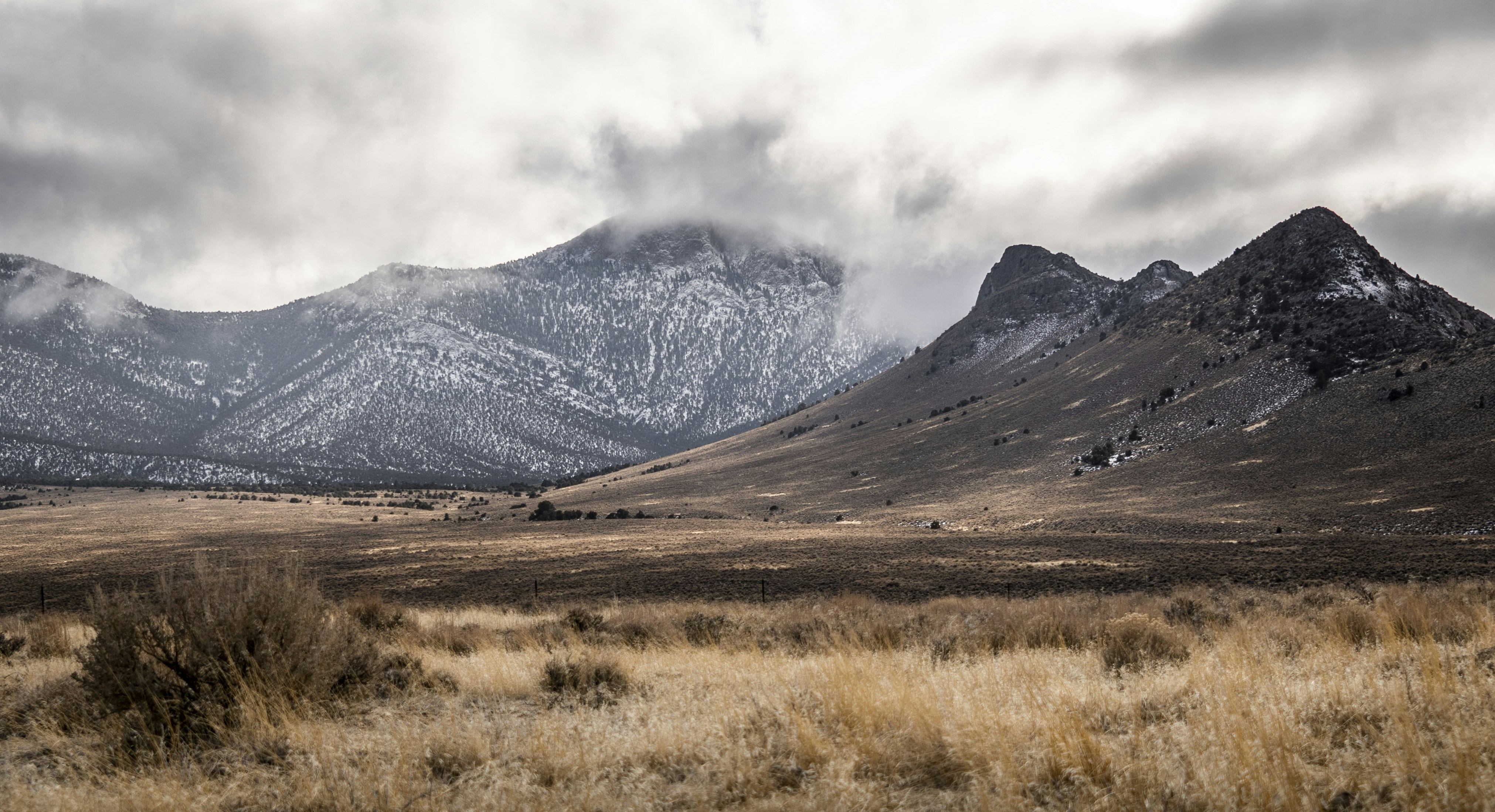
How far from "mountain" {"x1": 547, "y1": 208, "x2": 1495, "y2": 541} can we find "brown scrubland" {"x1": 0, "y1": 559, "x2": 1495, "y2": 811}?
105 ft

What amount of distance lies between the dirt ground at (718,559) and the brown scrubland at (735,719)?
170 centimetres

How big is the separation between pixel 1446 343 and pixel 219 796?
291 ft

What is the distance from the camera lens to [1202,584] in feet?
80.3

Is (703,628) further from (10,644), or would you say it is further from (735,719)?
(10,644)

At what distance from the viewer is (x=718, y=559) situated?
38250 millimetres

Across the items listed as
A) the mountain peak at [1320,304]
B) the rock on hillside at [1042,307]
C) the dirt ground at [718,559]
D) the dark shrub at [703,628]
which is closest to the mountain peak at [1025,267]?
the rock on hillside at [1042,307]

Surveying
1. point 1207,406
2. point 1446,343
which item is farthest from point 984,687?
point 1446,343

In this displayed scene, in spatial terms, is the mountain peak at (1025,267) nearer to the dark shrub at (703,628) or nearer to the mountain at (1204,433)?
the mountain at (1204,433)

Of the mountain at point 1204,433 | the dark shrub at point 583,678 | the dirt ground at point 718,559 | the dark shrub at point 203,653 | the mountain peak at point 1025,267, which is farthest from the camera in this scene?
the mountain peak at point 1025,267

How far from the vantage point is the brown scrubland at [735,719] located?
441 centimetres

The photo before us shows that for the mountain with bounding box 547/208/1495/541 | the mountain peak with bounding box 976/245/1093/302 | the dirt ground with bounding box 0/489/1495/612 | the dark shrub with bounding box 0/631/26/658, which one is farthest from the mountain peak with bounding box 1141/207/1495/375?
the dark shrub with bounding box 0/631/26/658

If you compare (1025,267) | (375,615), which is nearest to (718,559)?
(375,615)

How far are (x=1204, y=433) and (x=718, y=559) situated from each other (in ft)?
165

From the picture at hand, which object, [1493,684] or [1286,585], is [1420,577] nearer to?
[1286,585]
